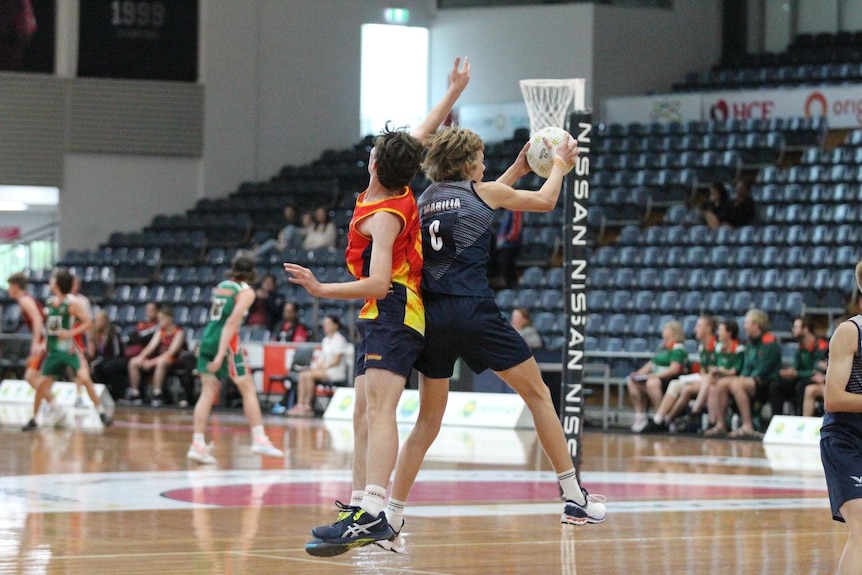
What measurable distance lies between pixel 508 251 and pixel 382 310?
55.5 ft

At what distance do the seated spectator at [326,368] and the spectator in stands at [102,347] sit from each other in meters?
3.62

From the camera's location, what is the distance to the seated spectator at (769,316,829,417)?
16845 millimetres

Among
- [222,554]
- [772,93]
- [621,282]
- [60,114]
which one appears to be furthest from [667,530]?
[60,114]

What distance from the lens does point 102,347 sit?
22766 mm

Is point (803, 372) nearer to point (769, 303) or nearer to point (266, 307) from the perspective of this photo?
point (769, 303)

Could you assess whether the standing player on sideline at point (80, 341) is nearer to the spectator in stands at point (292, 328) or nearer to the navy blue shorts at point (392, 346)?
the spectator in stands at point (292, 328)

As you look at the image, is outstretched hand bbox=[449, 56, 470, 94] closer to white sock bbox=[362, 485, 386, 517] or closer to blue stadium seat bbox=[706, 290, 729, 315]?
white sock bbox=[362, 485, 386, 517]

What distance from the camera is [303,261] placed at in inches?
977

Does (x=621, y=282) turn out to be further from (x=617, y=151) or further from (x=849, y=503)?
(x=849, y=503)

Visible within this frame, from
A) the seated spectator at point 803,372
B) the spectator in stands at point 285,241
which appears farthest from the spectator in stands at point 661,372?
the spectator in stands at point 285,241

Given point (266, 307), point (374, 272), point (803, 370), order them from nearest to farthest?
1. point (374, 272)
2. point (803, 370)
3. point (266, 307)

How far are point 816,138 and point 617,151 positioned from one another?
10.9ft

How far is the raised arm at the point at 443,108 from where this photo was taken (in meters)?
7.00

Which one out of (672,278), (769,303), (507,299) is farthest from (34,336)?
(769,303)
